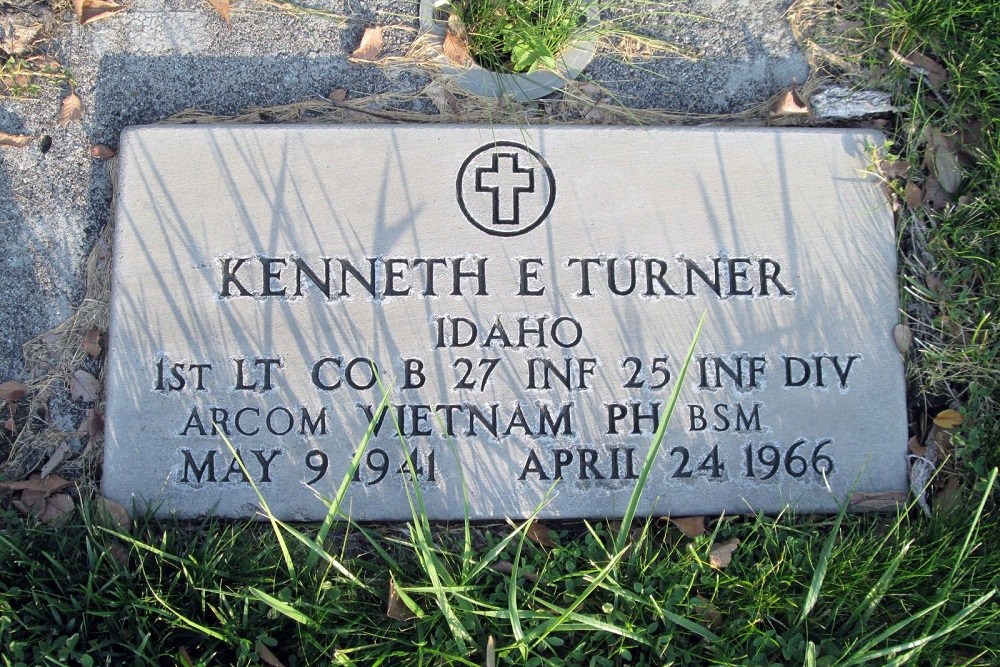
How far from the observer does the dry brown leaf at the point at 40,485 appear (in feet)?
6.87

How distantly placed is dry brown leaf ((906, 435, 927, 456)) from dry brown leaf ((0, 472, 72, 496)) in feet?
7.80

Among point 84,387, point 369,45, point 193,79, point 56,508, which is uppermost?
point 369,45

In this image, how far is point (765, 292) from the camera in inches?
84.9

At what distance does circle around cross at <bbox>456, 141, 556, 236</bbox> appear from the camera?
215 centimetres

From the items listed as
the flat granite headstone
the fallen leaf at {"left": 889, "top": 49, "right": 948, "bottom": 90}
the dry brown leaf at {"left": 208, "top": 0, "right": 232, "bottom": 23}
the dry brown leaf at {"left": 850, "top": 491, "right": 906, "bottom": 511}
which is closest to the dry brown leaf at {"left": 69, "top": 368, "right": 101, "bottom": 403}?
the flat granite headstone

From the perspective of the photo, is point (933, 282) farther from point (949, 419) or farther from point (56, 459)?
point (56, 459)

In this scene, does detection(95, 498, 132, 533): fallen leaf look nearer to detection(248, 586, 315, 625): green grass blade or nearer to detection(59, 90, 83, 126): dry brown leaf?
detection(248, 586, 315, 625): green grass blade

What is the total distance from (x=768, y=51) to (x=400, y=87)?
1.15 metres

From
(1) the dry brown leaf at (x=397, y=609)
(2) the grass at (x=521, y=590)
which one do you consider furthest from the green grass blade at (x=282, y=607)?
(1) the dry brown leaf at (x=397, y=609)

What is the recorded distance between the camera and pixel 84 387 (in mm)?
2178

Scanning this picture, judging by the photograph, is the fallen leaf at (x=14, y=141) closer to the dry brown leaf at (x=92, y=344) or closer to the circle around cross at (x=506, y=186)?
the dry brown leaf at (x=92, y=344)

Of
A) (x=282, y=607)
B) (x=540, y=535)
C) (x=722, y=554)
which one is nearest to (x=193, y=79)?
(x=282, y=607)

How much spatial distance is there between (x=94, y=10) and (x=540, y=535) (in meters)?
2.04

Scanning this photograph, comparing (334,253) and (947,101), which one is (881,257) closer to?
(947,101)
